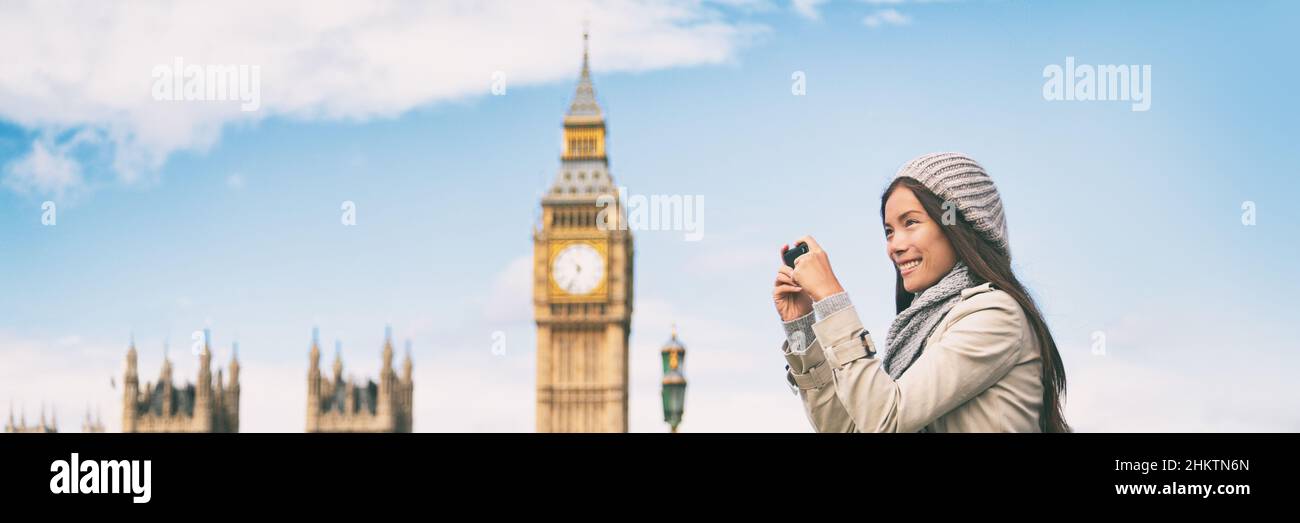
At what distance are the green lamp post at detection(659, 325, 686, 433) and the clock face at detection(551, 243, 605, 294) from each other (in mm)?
51678

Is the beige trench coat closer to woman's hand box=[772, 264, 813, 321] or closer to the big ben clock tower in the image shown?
woman's hand box=[772, 264, 813, 321]

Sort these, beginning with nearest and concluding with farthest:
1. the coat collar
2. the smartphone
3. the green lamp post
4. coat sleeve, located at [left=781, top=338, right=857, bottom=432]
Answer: the coat collar
coat sleeve, located at [left=781, top=338, right=857, bottom=432]
the smartphone
the green lamp post

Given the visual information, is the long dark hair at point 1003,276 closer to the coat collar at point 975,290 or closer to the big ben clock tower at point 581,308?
the coat collar at point 975,290

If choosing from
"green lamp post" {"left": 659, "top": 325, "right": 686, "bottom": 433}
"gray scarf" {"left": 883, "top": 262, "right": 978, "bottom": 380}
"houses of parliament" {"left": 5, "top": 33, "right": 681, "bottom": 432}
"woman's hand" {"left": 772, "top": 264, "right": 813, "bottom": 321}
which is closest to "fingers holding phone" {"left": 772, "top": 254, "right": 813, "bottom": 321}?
"woman's hand" {"left": 772, "top": 264, "right": 813, "bottom": 321}

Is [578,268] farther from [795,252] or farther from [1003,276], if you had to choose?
[1003,276]

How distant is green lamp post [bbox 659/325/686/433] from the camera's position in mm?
20344

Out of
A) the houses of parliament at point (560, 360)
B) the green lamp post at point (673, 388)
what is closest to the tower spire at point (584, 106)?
the houses of parliament at point (560, 360)

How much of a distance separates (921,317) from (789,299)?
29.3 inches

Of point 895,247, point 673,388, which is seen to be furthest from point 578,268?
point 895,247

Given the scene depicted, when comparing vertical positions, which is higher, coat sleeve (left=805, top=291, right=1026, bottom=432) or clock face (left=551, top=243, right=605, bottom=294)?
clock face (left=551, top=243, right=605, bottom=294)

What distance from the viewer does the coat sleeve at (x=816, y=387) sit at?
8.62 m
